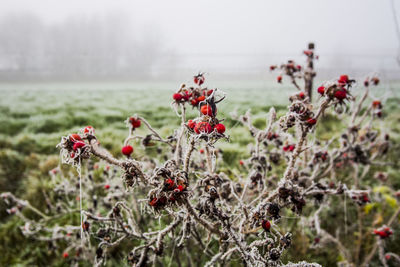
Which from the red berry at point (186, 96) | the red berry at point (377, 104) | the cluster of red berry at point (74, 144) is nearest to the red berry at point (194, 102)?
the red berry at point (186, 96)

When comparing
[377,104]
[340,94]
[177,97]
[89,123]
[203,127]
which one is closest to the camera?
[203,127]

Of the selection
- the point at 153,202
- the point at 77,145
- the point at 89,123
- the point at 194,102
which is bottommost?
the point at 89,123

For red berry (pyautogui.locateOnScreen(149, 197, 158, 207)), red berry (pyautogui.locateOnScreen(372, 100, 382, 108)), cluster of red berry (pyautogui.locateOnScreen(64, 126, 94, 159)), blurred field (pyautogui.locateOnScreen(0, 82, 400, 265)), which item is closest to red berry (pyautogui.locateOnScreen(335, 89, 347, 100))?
blurred field (pyautogui.locateOnScreen(0, 82, 400, 265))

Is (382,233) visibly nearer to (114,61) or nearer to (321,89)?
(321,89)

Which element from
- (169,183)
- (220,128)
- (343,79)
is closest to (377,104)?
(343,79)

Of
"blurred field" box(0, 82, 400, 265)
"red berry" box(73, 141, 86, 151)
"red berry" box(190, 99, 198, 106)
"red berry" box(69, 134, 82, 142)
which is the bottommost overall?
"blurred field" box(0, 82, 400, 265)

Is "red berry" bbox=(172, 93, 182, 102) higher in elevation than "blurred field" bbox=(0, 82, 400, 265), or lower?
higher

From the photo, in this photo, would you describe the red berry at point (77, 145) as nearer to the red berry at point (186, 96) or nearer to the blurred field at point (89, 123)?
the red berry at point (186, 96)

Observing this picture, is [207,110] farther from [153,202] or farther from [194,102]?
[194,102]

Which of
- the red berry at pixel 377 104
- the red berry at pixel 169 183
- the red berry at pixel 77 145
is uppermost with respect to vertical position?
the red berry at pixel 377 104

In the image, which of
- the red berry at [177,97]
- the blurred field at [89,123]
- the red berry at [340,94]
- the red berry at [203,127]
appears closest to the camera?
the red berry at [203,127]

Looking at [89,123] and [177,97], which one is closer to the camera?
[177,97]

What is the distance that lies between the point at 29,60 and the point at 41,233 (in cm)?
3699

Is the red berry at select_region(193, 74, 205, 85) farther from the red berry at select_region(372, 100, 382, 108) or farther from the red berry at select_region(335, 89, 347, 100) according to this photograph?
the red berry at select_region(372, 100, 382, 108)
